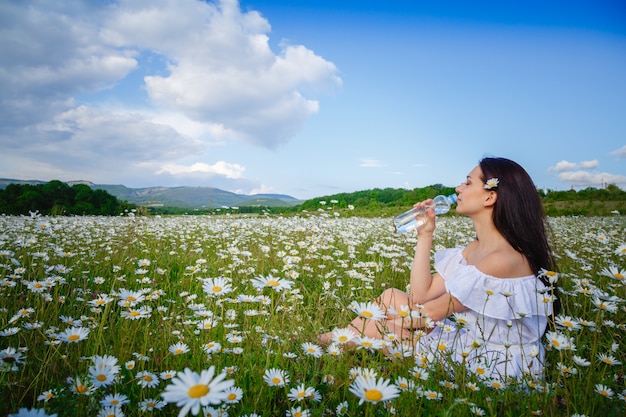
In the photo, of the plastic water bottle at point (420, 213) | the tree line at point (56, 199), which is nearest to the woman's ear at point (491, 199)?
the plastic water bottle at point (420, 213)

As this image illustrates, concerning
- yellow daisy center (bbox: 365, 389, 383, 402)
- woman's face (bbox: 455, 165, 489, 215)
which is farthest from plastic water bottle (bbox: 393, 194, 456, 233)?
A: yellow daisy center (bbox: 365, 389, 383, 402)

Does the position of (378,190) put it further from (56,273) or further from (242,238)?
(56,273)

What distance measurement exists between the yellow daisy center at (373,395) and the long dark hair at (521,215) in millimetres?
2056

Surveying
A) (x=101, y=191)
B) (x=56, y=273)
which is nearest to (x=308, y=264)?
(x=56, y=273)

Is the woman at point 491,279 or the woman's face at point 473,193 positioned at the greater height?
the woman's face at point 473,193

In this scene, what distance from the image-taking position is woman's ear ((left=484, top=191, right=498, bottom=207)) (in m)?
2.75

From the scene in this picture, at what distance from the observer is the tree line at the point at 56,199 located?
17484 mm

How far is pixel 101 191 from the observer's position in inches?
843

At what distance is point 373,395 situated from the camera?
991 millimetres

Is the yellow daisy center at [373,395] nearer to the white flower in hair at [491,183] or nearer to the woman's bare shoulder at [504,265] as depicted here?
the woman's bare shoulder at [504,265]

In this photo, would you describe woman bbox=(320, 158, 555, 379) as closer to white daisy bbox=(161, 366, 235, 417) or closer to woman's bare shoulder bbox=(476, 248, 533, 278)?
woman's bare shoulder bbox=(476, 248, 533, 278)

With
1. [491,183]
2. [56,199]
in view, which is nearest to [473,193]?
[491,183]

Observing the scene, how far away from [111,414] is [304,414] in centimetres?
68

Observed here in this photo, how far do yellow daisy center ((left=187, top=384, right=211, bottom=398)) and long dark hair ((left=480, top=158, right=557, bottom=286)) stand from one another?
251 cm
